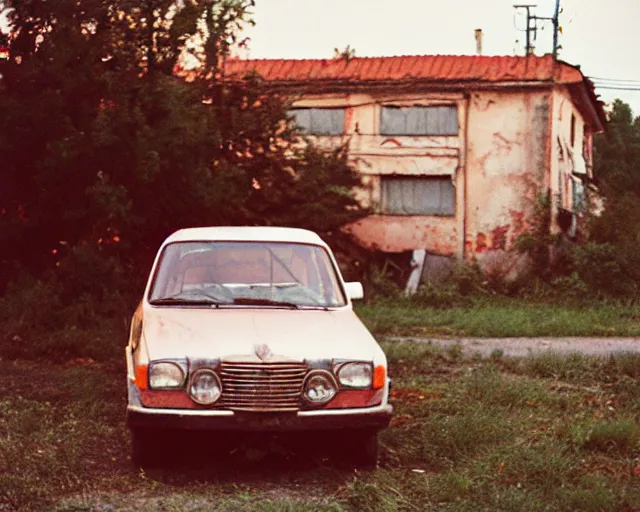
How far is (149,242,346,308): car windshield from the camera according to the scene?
810 centimetres

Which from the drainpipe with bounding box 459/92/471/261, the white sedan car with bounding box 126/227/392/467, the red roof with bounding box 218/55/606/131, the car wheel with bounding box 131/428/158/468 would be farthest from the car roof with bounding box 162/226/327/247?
the drainpipe with bounding box 459/92/471/261

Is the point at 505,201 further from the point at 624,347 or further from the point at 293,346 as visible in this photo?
the point at 293,346

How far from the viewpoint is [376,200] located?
27453mm

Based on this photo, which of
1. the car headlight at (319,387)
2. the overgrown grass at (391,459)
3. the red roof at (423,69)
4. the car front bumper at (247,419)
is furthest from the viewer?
the red roof at (423,69)

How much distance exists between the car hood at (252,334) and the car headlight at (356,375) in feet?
0.21

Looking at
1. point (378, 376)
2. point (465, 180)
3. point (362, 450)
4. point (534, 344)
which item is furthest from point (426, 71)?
point (378, 376)

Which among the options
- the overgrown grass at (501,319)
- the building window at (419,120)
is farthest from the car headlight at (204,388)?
the building window at (419,120)

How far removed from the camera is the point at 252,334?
729 cm

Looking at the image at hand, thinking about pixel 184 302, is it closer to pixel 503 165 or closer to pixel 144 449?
pixel 144 449

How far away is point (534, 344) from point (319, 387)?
9576mm

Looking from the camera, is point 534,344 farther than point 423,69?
No

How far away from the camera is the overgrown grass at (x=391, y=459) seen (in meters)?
6.52

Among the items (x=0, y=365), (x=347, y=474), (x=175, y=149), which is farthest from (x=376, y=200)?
(x=347, y=474)

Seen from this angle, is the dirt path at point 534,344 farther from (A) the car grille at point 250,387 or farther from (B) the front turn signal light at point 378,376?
(A) the car grille at point 250,387
